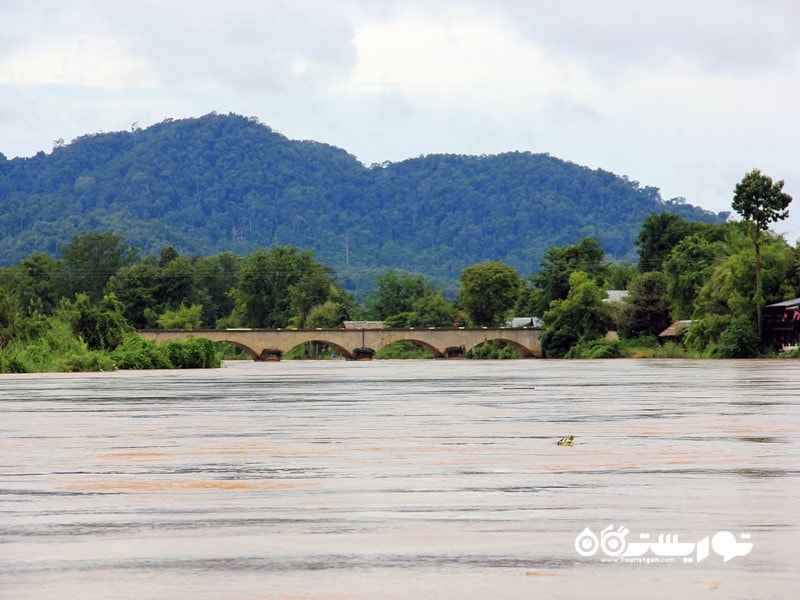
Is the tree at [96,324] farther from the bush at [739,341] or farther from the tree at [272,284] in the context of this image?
the tree at [272,284]

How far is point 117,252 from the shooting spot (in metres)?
185

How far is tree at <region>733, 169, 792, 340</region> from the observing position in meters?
95.9

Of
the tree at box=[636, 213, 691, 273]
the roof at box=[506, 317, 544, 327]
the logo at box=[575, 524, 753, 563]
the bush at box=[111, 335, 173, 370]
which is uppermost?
the tree at box=[636, 213, 691, 273]

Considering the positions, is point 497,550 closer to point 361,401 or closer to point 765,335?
point 361,401

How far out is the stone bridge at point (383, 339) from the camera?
134m

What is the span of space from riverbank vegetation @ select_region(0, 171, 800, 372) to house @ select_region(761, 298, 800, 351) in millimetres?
974

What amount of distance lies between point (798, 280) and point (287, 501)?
94.2m

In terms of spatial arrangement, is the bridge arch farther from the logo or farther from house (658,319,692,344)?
the logo

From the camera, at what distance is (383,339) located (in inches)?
5477

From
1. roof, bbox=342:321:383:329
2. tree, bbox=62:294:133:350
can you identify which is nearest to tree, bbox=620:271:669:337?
roof, bbox=342:321:383:329

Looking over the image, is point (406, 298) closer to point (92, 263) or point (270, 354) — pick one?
point (92, 263)

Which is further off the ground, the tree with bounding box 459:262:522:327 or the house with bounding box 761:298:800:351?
the tree with bounding box 459:262:522:327

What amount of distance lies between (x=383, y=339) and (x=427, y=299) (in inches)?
1280

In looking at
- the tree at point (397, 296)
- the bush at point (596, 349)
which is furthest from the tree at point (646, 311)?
the tree at point (397, 296)
